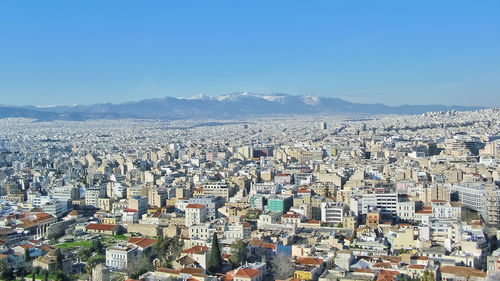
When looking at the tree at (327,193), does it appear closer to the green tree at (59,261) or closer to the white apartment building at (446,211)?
the white apartment building at (446,211)

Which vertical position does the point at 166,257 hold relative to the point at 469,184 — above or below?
below

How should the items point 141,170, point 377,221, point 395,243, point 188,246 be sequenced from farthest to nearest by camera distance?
point 141,170, point 377,221, point 188,246, point 395,243

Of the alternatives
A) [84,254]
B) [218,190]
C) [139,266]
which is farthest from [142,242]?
[218,190]

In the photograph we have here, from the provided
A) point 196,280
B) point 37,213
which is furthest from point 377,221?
point 37,213

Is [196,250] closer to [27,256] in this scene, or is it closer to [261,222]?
[261,222]

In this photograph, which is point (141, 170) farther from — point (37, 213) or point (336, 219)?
point (336, 219)

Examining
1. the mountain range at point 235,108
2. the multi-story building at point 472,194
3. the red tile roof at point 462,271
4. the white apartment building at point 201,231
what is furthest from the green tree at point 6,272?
the mountain range at point 235,108

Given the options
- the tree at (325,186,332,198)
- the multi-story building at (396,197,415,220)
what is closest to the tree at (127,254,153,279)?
the multi-story building at (396,197,415,220)
